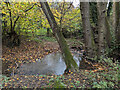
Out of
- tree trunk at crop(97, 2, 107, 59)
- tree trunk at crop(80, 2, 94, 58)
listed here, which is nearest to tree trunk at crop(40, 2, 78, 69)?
tree trunk at crop(80, 2, 94, 58)

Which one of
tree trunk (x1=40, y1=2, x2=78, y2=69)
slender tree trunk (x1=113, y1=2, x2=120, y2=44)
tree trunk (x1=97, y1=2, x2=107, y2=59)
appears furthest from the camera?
slender tree trunk (x1=113, y1=2, x2=120, y2=44)

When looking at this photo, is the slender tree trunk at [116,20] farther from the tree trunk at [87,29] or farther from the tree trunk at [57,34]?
the tree trunk at [57,34]

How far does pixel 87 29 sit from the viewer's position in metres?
5.02

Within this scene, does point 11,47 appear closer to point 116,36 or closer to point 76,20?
point 76,20

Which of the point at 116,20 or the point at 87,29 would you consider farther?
the point at 116,20

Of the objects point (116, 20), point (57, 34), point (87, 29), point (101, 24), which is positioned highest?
point (116, 20)

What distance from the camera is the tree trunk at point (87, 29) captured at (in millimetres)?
4812

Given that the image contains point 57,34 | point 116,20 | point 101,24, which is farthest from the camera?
point 116,20

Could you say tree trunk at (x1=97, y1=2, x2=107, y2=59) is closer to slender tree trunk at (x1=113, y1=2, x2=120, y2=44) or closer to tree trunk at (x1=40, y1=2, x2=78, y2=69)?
tree trunk at (x1=40, y1=2, x2=78, y2=69)

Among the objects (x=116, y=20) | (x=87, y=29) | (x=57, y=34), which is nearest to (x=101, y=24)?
(x=87, y=29)

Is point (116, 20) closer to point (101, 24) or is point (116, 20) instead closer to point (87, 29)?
point (101, 24)

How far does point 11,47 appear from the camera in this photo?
27.6 feet

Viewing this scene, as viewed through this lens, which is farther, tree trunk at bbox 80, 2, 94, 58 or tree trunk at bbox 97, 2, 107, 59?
tree trunk at bbox 97, 2, 107, 59

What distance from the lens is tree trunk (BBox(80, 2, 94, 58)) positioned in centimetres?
481
